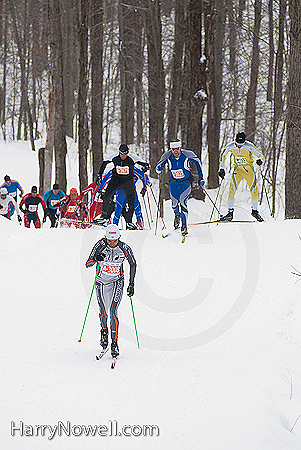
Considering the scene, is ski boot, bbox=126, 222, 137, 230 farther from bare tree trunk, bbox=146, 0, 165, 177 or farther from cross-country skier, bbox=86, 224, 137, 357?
cross-country skier, bbox=86, 224, 137, 357

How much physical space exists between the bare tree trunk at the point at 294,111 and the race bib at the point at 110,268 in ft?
20.0

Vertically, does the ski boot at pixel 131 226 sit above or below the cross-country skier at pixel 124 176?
below

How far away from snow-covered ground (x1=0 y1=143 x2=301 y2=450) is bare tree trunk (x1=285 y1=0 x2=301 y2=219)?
3.45 feet

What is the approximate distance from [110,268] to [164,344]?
54.9 inches

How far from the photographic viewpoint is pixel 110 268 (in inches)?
284

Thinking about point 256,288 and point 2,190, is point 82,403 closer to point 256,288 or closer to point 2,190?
point 256,288

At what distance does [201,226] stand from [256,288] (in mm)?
3649

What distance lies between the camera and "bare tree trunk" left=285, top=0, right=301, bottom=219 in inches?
457

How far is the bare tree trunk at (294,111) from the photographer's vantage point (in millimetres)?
11609

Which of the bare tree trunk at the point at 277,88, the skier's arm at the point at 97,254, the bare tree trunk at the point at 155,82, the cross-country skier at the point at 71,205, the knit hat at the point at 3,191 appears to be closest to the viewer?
the skier's arm at the point at 97,254

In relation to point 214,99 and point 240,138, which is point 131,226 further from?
point 214,99

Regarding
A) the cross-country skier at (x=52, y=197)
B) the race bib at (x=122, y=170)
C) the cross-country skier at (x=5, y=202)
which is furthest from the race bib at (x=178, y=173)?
the cross-country skier at (x=5, y=202)

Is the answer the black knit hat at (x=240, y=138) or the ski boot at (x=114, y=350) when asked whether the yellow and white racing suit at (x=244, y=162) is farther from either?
the ski boot at (x=114, y=350)

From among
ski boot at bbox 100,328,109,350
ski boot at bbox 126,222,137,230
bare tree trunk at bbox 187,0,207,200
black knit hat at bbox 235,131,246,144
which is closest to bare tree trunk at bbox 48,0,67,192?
bare tree trunk at bbox 187,0,207,200
